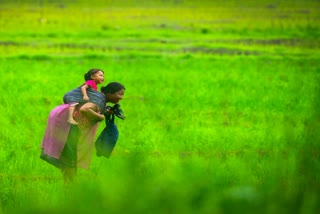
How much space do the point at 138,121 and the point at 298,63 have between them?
11.9 metres

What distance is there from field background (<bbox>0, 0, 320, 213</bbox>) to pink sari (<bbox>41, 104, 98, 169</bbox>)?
276 mm

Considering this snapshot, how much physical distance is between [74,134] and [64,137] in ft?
0.24

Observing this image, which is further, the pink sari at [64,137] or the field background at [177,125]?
the pink sari at [64,137]

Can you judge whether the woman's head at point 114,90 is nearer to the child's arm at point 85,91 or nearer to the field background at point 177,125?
the child's arm at point 85,91

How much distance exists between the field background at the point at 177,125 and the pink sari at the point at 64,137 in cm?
28

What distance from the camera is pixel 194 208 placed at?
1386 mm

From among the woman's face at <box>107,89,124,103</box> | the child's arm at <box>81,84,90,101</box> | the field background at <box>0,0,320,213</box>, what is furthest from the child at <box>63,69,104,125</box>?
the field background at <box>0,0,320,213</box>

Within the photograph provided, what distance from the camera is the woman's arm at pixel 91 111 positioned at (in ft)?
15.6

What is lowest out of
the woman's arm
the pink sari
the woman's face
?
the pink sari

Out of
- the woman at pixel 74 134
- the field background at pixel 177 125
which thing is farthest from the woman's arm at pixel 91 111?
the field background at pixel 177 125

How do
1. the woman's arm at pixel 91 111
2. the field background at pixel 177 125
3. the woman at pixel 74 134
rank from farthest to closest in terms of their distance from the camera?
the woman at pixel 74 134, the woman's arm at pixel 91 111, the field background at pixel 177 125

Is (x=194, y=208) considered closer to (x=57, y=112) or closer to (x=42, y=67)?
(x=57, y=112)

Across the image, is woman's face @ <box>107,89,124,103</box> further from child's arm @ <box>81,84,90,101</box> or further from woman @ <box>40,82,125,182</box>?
child's arm @ <box>81,84,90,101</box>

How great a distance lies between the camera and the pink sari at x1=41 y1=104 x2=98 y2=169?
16.1 ft
